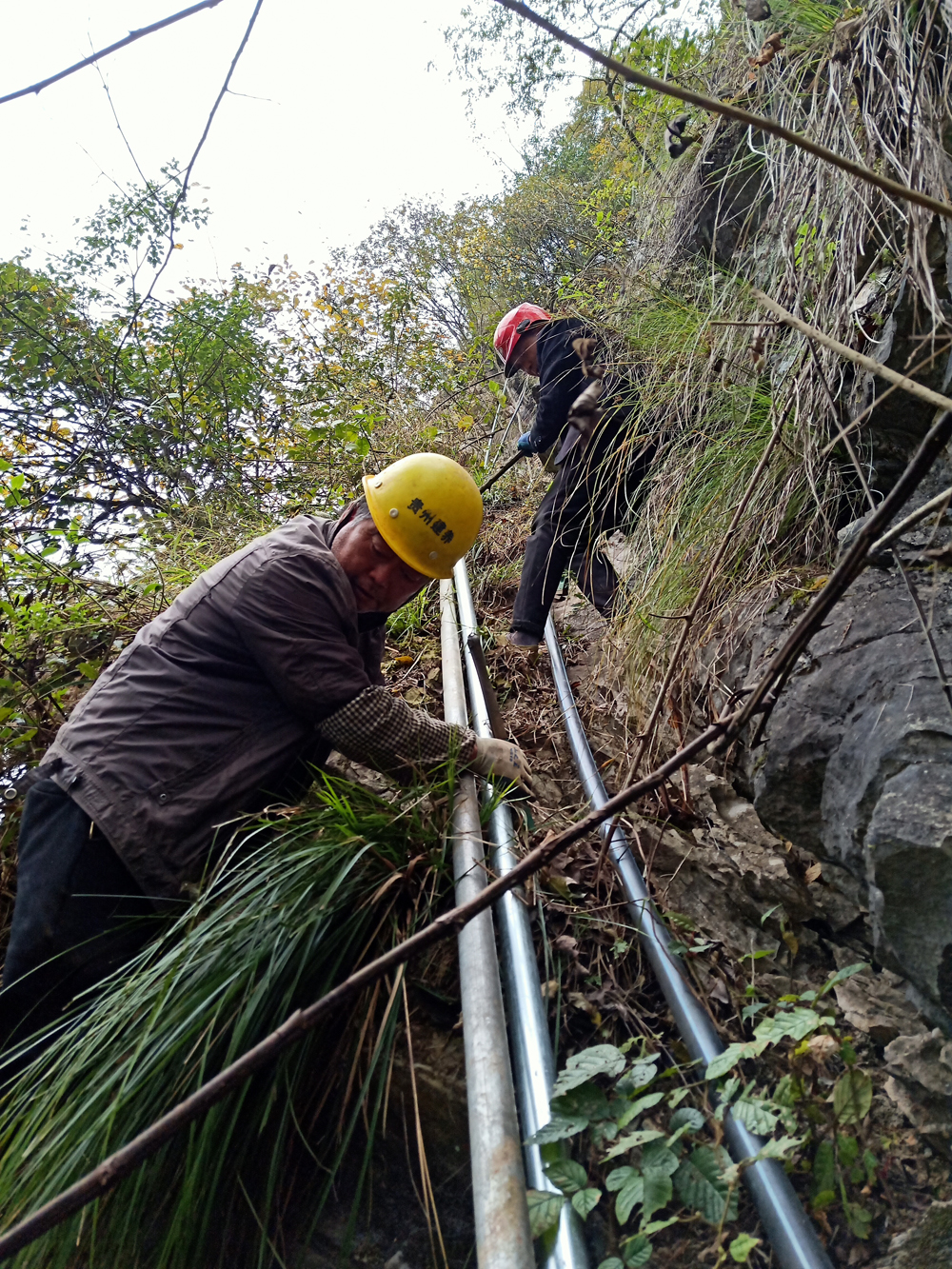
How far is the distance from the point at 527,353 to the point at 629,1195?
4311 millimetres

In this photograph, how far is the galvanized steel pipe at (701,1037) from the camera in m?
1.24

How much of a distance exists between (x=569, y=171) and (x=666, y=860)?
11928mm

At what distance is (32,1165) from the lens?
1422 millimetres

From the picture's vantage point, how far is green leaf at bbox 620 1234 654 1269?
1146mm

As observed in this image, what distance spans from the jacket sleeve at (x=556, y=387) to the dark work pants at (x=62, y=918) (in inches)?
121

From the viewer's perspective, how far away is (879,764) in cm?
179

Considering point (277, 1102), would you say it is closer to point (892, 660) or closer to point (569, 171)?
point (892, 660)

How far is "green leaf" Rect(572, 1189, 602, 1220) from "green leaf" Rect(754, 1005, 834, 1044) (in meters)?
0.42

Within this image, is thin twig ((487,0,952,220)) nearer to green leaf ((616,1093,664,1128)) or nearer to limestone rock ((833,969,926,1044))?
green leaf ((616,1093,664,1128))

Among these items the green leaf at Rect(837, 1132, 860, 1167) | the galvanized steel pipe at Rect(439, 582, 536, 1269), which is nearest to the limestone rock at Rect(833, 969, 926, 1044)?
the green leaf at Rect(837, 1132, 860, 1167)

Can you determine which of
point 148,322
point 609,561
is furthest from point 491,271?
point 609,561

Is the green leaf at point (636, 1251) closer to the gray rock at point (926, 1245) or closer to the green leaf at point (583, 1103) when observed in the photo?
the green leaf at point (583, 1103)

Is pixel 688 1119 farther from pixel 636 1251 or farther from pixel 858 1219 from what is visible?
pixel 858 1219

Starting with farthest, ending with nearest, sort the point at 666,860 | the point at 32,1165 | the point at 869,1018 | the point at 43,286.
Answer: the point at 43,286 < the point at 666,860 < the point at 869,1018 < the point at 32,1165
